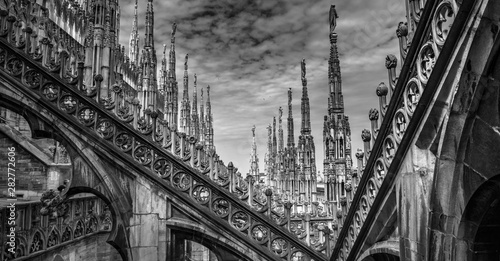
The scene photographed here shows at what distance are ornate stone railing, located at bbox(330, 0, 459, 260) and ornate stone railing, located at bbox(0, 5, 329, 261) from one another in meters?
1.67

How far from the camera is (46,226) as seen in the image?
33.0 ft

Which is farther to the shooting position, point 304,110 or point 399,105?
point 304,110

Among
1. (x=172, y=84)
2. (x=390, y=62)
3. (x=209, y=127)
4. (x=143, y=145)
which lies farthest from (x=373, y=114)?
(x=209, y=127)

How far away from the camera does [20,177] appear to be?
12414 mm

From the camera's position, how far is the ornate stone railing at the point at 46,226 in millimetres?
8781

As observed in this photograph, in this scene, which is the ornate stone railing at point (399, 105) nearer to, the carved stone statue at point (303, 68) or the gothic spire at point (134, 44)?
the carved stone statue at point (303, 68)

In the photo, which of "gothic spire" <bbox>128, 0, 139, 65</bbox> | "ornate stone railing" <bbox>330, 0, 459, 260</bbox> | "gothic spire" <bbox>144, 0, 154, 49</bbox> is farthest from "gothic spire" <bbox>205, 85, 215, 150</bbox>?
"ornate stone railing" <bbox>330, 0, 459, 260</bbox>

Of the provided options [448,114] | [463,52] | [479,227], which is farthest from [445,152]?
[463,52]

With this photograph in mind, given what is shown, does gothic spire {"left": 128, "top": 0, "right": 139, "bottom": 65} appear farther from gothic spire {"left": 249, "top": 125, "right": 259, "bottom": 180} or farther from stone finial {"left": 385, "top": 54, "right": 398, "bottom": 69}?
stone finial {"left": 385, "top": 54, "right": 398, "bottom": 69}

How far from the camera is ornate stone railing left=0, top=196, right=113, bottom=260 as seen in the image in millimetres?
8781

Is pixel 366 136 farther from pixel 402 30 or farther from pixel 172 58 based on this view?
pixel 172 58

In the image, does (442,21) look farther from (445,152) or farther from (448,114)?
(445,152)

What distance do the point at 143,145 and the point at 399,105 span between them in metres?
4.84

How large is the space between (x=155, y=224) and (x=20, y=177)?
753 centimetres
